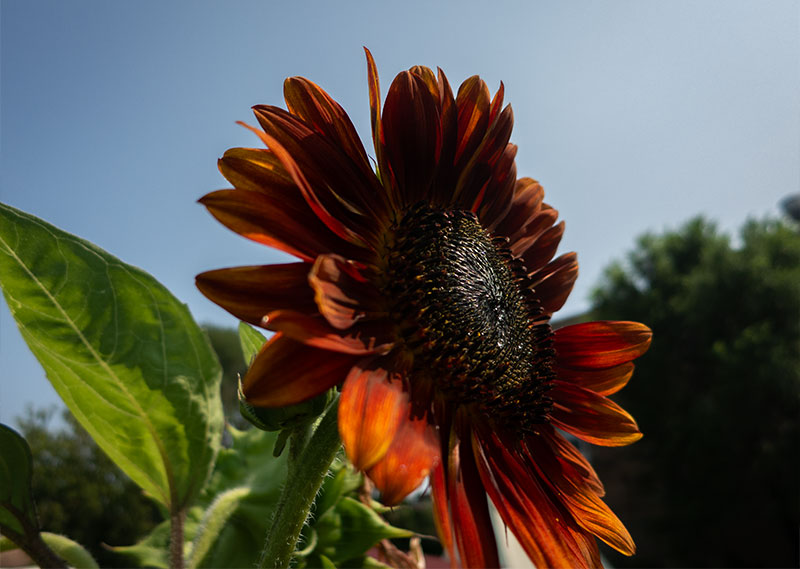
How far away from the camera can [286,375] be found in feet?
0.87

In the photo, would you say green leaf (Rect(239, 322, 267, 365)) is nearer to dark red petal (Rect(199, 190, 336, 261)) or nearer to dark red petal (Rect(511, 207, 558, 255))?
dark red petal (Rect(199, 190, 336, 261))

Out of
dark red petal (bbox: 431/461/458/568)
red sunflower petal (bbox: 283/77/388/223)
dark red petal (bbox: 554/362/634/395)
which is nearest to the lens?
dark red petal (bbox: 431/461/458/568)

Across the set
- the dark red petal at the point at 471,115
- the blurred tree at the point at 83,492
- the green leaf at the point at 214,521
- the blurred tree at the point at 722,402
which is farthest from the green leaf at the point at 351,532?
the blurred tree at the point at 722,402

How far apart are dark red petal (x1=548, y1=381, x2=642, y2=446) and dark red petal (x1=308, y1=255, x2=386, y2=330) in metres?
0.18

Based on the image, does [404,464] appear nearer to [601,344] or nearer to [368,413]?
[368,413]

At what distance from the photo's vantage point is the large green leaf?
1.04ft

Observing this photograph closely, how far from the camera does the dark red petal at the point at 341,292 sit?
269 millimetres

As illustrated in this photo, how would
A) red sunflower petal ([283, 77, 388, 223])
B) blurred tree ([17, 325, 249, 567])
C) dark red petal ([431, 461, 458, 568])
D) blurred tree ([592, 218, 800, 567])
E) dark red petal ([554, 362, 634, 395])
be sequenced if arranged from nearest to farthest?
dark red petal ([431, 461, 458, 568]) < red sunflower petal ([283, 77, 388, 223]) < dark red petal ([554, 362, 634, 395]) < blurred tree ([17, 325, 249, 567]) < blurred tree ([592, 218, 800, 567])

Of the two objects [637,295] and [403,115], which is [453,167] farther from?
[637,295]

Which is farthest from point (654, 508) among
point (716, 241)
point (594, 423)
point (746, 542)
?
point (594, 423)

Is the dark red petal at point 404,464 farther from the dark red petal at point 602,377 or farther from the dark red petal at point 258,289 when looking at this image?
the dark red petal at point 602,377

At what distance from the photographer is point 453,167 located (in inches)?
18.1

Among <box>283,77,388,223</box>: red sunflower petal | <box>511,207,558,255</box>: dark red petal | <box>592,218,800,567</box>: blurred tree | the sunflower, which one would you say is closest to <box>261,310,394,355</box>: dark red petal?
the sunflower

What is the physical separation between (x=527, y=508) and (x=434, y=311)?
0.13 m
